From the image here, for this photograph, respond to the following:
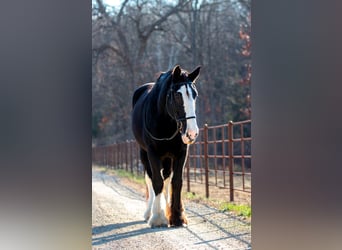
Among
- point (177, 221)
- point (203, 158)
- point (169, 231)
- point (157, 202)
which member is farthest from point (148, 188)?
point (203, 158)

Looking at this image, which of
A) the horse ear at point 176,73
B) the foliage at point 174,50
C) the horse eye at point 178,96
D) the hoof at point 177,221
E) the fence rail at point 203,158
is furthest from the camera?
the foliage at point 174,50

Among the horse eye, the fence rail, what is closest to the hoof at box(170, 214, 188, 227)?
the horse eye

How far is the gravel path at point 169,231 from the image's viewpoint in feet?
13.0

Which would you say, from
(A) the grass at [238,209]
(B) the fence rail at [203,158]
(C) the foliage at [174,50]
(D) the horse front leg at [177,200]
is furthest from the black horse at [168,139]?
(C) the foliage at [174,50]

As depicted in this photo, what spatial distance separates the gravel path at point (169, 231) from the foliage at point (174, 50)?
780cm

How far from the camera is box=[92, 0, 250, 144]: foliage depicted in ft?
45.5

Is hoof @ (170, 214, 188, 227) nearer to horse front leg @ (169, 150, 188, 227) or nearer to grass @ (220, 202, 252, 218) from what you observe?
horse front leg @ (169, 150, 188, 227)

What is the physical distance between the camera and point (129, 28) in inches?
615

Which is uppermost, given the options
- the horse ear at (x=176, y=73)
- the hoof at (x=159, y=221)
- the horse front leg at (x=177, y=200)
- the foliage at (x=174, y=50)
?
the foliage at (x=174, y=50)

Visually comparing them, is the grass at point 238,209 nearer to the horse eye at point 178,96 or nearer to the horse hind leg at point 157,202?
the horse hind leg at point 157,202
